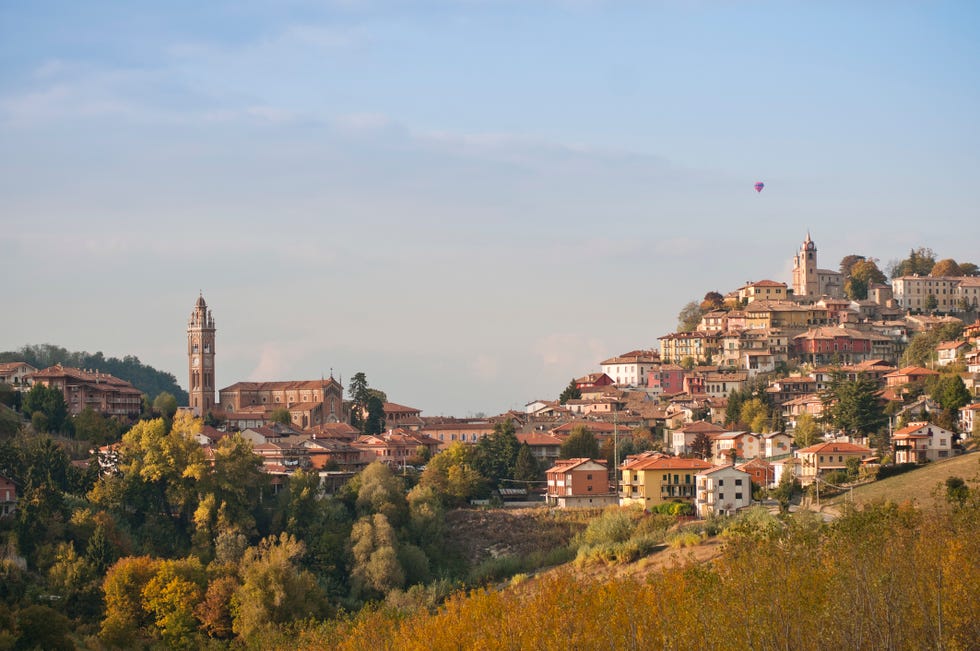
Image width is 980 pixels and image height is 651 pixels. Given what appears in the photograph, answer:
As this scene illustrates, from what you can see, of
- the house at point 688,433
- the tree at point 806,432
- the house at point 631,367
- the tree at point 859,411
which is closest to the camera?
the tree at point 859,411

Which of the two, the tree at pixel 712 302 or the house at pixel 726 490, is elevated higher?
the tree at pixel 712 302

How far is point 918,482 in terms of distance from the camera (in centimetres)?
5950

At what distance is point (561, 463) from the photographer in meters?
72.4

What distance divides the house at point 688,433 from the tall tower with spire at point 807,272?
3880 centimetres

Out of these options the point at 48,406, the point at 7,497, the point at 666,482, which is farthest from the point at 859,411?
the point at 7,497

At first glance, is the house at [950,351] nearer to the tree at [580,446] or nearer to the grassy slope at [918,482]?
the tree at [580,446]

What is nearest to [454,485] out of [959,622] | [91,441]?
[91,441]

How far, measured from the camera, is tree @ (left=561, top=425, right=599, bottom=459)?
76.2 metres

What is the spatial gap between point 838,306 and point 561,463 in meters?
42.2

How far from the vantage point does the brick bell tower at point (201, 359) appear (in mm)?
90562

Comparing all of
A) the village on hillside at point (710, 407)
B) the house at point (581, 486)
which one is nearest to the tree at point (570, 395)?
the village on hillside at point (710, 407)

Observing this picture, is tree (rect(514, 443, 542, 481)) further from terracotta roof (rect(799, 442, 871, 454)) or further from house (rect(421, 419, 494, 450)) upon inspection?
terracotta roof (rect(799, 442, 871, 454))

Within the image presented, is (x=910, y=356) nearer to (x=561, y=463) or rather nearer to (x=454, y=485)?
(x=561, y=463)

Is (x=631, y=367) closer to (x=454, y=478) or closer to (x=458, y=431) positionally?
(x=458, y=431)
